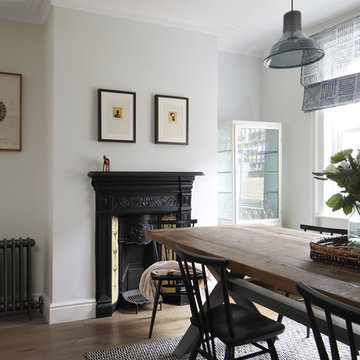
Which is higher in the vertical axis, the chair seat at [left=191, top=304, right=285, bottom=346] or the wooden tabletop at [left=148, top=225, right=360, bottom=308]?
the wooden tabletop at [left=148, top=225, right=360, bottom=308]

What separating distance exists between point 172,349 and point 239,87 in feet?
10.2

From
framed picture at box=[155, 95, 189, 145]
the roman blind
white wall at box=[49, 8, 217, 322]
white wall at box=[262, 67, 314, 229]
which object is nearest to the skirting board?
white wall at box=[49, 8, 217, 322]

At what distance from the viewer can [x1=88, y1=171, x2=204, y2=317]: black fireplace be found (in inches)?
133

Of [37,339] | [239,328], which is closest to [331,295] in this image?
[239,328]

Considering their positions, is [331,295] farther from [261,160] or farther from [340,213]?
[261,160]

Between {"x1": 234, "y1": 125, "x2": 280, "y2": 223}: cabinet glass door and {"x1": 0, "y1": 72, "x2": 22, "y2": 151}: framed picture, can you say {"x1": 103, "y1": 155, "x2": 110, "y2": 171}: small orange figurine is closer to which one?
{"x1": 0, "y1": 72, "x2": 22, "y2": 151}: framed picture

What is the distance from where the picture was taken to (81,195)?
335cm

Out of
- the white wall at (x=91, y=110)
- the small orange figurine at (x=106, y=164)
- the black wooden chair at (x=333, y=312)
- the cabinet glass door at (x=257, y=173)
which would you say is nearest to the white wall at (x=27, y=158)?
the white wall at (x=91, y=110)

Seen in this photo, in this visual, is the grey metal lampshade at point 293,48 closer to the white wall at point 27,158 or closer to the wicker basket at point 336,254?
the wicker basket at point 336,254

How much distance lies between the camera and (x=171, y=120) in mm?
3693

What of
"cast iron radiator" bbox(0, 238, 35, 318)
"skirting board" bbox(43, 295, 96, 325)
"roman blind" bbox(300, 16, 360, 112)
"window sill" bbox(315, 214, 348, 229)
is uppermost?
"roman blind" bbox(300, 16, 360, 112)

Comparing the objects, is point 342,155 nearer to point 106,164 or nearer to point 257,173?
point 106,164

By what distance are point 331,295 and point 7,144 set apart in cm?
317

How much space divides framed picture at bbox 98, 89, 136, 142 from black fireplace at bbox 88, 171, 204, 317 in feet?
1.20
